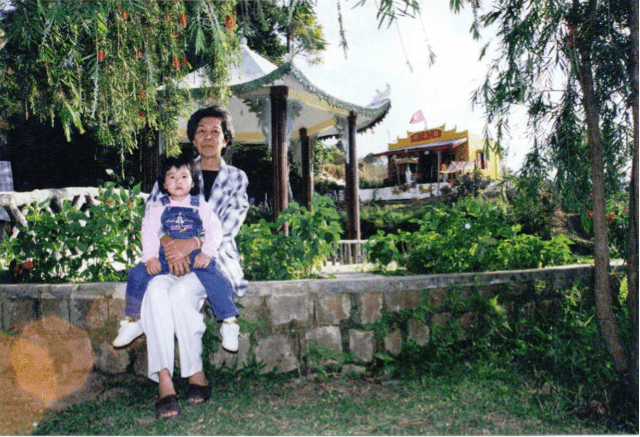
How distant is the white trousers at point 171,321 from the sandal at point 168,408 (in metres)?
0.14

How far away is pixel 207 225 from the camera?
280 centimetres

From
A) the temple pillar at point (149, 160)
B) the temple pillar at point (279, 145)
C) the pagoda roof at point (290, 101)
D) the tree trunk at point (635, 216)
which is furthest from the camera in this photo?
the temple pillar at point (279, 145)

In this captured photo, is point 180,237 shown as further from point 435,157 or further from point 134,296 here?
point 435,157

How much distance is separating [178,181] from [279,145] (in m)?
5.47

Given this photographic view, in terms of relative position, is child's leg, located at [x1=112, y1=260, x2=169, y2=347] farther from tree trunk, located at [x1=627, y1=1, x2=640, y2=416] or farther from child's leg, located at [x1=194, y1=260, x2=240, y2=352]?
tree trunk, located at [x1=627, y1=1, x2=640, y2=416]

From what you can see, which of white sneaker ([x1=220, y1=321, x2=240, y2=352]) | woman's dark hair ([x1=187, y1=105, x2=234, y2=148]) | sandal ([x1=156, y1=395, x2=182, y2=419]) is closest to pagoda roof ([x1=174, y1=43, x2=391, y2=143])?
woman's dark hair ([x1=187, y1=105, x2=234, y2=148])

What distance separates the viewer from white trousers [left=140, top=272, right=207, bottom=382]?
2.70 meters

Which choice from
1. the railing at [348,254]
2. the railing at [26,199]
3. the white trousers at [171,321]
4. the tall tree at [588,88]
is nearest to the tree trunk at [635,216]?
the tall tree at [588,88]

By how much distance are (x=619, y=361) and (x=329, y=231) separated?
6.88ft

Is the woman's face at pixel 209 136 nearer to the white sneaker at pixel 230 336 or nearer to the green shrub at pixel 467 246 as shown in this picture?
the white sneaker at pixel 230 336

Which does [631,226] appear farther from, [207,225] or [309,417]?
[207,225]

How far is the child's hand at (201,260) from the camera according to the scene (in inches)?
108

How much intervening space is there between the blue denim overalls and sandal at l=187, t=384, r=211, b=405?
44cm

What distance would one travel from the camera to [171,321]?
2727 mm
